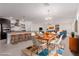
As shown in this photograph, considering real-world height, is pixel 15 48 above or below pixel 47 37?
below

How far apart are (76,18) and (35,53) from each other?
120 centimetres

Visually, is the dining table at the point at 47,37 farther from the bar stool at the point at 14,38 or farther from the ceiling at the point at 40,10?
the bar stool at the point at 14,38

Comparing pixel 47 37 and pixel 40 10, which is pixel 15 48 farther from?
pixel 40 10

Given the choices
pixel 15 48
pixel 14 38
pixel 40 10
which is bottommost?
pixel 15 48

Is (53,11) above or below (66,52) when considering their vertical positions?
above

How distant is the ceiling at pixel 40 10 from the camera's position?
2.08 meters

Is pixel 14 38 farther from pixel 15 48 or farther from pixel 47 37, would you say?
pixel 47 37

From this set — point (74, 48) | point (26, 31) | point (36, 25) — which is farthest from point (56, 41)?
point (26, 31)

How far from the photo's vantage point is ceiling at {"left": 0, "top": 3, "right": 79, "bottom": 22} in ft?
6.83

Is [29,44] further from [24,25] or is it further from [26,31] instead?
[24,25]

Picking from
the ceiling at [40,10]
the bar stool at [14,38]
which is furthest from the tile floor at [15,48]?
the ceiling at [40,10]

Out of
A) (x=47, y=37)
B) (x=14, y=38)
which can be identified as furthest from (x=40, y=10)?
(x=14, y=38)

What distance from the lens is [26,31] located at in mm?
2143

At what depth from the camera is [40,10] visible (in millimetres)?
2111
